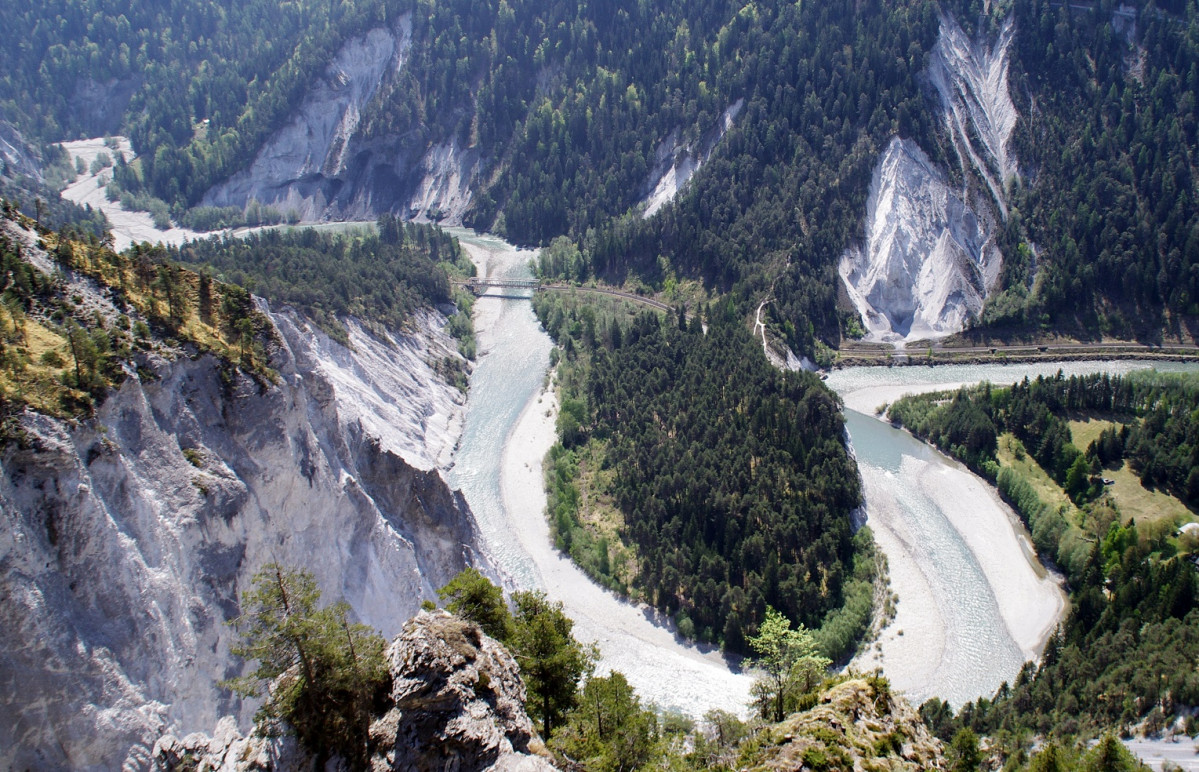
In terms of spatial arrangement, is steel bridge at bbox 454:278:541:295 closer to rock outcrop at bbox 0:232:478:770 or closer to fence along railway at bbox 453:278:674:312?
fence along railway at bbox 453:278:674:312

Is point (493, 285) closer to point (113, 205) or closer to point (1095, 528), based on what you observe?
point (1095, 528)

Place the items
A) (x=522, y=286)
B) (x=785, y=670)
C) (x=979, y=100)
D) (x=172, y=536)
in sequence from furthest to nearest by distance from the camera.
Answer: (x=979, y=100) < (x=522, y=286) < (x=785, y=670) < (x=172, y=536)

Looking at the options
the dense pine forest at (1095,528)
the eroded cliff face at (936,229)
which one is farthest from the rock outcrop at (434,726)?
the eroded cliff face at (936,229)

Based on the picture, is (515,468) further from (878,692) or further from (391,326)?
(878,692)

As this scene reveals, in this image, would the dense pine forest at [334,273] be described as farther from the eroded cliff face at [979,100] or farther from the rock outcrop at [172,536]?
the eroded cliff face at [979,100]

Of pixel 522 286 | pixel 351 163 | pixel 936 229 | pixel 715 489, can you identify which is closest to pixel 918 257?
pixel 936 229
